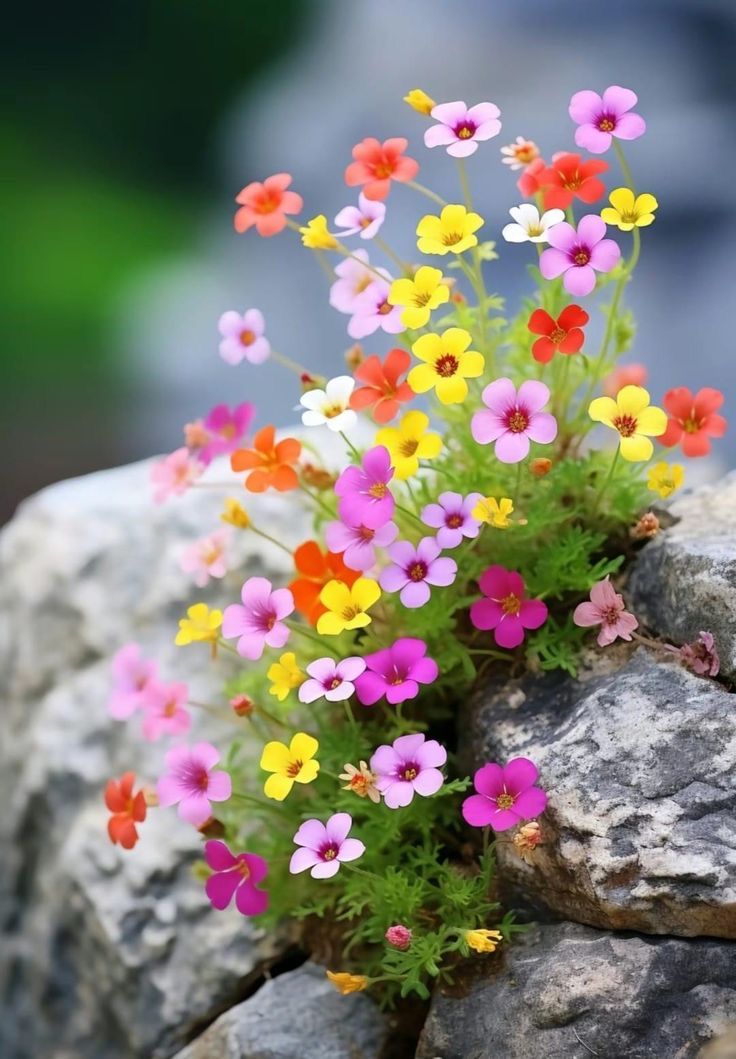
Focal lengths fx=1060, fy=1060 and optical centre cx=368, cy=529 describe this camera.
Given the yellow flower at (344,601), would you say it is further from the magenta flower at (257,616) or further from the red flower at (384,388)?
the red flower at (384,388)

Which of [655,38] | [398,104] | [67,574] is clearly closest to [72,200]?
[398,104]

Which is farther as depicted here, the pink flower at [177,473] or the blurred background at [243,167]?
the blurred background at [243,167]

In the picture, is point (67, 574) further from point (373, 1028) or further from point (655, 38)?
point (655, 38)

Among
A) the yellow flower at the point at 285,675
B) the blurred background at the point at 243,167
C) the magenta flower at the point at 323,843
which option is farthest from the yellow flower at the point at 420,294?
the blurred background at the point at 243,167

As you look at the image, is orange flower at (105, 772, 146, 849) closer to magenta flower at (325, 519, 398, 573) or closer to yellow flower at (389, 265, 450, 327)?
magenta flower at (325, 519, 398, 573)

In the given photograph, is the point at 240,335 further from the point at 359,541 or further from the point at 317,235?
the point at 359,541

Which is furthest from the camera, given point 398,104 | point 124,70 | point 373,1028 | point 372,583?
point 124,70

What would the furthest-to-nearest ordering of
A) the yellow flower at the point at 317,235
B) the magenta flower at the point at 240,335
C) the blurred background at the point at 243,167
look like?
the blurred background at the point at 243,167 < the magenta flower at the point at 240,335 < the yellow flower at the point at 317,235
